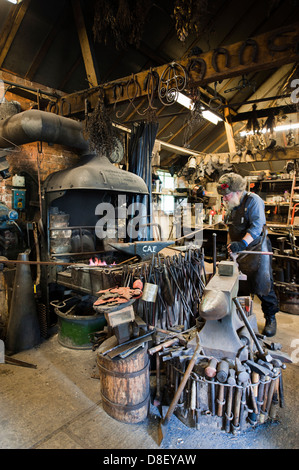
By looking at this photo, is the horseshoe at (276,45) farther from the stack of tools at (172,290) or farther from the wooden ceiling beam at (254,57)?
the stack of tools at (172,290)

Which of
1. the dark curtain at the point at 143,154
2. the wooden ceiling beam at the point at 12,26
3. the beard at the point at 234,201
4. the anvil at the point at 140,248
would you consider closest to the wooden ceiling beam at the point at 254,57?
the beard at the point at 234,201

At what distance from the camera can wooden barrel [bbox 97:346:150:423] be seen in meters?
2.16

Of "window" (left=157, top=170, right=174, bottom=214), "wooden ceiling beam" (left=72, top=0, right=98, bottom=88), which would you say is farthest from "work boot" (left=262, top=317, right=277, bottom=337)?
"window" (left=157, top=170, right=174, bottom=214)

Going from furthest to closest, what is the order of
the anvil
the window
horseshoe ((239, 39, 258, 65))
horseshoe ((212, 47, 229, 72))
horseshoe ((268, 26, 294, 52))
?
the window, the anvil, horseshoe ((212, 47, 229, 72)), horseshoe ((239, 39, 258, 65)), horseshoe ((268, 26, 294, 52))

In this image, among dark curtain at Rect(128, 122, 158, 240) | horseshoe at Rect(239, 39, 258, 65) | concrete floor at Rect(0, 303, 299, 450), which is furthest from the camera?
dark curtain at Rect(128, 122, 158, 240)

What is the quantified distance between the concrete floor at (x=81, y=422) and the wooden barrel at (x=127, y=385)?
0.10 m

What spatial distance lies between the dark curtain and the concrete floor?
331cm

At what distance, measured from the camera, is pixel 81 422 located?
2.27 m

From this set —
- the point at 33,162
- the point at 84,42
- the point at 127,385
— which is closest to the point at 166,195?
the point at 33,162

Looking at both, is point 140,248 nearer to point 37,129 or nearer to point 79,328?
point 79,328

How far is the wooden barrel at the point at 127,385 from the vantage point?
85.0 inches

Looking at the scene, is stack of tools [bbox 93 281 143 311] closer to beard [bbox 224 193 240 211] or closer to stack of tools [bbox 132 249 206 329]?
stack of tools [bbox 132 249 206 329]
